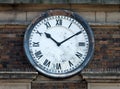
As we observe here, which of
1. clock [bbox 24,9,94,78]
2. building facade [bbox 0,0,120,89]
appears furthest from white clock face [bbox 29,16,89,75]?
building facade [bbox 0,0,120,89]

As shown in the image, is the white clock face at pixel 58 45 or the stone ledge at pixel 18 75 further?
the white clock face at pixel 58 45

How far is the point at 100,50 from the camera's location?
529 inches

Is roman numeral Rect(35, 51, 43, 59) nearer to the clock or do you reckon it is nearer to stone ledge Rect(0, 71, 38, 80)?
the clock

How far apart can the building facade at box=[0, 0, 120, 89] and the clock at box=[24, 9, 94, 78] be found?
3.9 inches

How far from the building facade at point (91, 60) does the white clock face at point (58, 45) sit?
15 cm

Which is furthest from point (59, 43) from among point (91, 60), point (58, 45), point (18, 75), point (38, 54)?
point (18, 75)

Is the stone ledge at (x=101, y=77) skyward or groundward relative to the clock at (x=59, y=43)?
groundward

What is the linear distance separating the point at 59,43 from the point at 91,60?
0.57 metres

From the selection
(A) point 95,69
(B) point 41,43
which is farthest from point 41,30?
(A) point 95,69

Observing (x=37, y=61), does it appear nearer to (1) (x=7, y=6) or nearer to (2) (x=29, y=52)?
(2) (x=29, y=52)

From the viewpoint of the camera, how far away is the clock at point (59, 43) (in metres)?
13.3

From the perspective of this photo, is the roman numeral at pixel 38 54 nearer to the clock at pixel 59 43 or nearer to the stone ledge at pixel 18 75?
the clock at pixel 59 43

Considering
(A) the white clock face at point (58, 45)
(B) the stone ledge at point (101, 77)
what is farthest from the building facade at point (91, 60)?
(A) the white clock face at point (58, 45)

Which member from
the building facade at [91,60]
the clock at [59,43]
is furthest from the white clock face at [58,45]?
the building facade at [91,60]
